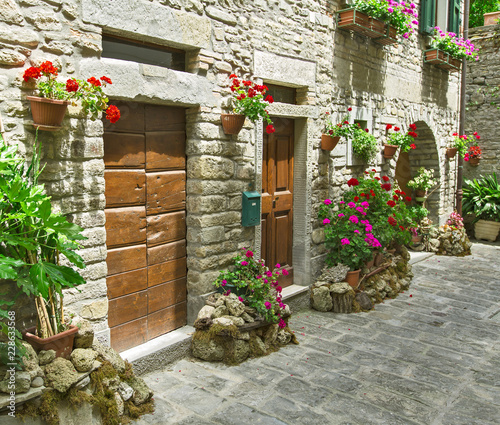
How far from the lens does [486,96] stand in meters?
10.8

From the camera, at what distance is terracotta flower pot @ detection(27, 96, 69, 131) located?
290cm

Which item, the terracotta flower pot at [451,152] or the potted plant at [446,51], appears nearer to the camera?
the potted plant at [446,51]

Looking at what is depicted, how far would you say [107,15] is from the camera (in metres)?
3.39

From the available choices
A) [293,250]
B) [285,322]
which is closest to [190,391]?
[285,322]

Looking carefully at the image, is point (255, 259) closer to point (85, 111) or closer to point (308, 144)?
point (308, 144)

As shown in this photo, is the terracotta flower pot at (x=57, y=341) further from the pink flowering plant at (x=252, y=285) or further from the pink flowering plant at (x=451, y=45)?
the pink flowering plant at (x=451, y=45)

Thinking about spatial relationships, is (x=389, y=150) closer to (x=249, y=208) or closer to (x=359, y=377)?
(x=249, y=208)

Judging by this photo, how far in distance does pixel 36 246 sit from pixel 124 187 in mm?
1215

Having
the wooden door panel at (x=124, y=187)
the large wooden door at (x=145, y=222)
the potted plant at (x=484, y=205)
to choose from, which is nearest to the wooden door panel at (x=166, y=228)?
the large wooden door at (x=145, y=222)

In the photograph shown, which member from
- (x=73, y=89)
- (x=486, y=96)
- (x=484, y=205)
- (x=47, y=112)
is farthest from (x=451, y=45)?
(x=47, y=112)

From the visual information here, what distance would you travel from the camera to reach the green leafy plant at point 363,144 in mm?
6293

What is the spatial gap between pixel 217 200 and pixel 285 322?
1.36 m

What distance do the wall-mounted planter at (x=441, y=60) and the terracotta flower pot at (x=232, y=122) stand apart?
516 cm

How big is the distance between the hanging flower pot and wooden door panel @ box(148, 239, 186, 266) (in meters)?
2.27
